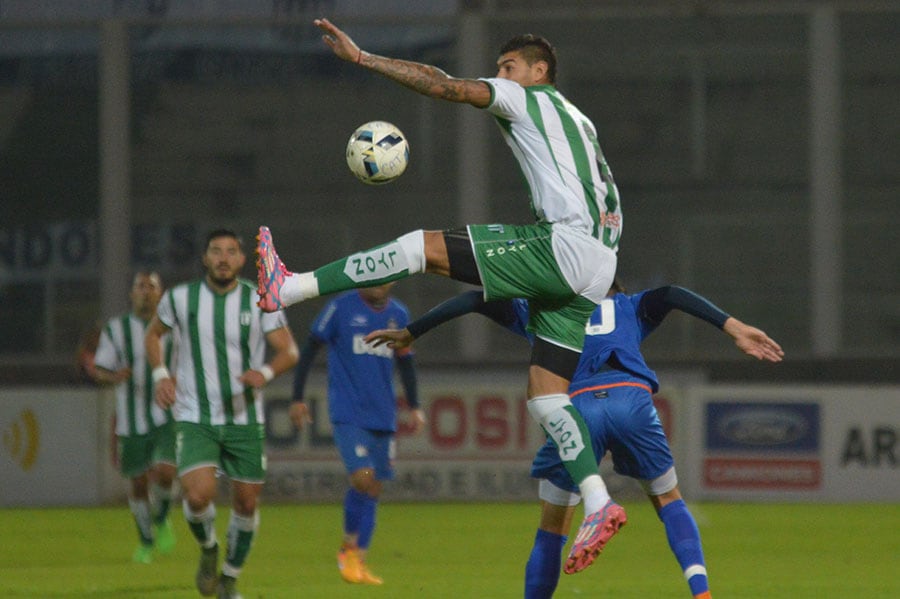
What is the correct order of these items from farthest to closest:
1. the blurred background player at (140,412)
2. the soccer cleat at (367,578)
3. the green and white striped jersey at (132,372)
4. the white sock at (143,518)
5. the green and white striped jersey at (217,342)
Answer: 1. the green and white striped jersey at (132,372)
2. the blurred background player at (140,412)
3. the white sock at (143,518)
4. the soccer cleat at (367,578)
5. the green and white striped jersey at (217,342)

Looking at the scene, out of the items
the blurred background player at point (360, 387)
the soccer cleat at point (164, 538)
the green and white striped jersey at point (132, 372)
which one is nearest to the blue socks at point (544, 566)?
the blurred background player at point (360, 387)

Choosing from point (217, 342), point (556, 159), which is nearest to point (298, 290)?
point (556, 159)

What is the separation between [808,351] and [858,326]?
0.87 metres

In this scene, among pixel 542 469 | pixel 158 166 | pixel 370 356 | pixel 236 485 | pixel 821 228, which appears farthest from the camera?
pixel 158 166

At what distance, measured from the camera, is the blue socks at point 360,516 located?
989cm

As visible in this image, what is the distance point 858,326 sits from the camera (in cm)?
2033

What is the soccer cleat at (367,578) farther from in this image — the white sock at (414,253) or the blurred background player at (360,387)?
the white sock at (414,253)

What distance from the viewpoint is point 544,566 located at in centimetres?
684

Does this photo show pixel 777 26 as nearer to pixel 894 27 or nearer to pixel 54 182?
pixel 894 27

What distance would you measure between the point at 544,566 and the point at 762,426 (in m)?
9.06

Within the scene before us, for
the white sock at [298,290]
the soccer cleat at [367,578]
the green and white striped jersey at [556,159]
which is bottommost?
the soccer cleat at [367,578]

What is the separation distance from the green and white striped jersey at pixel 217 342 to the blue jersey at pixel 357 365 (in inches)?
54.7

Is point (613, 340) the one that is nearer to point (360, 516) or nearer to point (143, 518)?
point (360, 516)

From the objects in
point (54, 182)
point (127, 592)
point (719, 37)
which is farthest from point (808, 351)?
point (127, 592)
